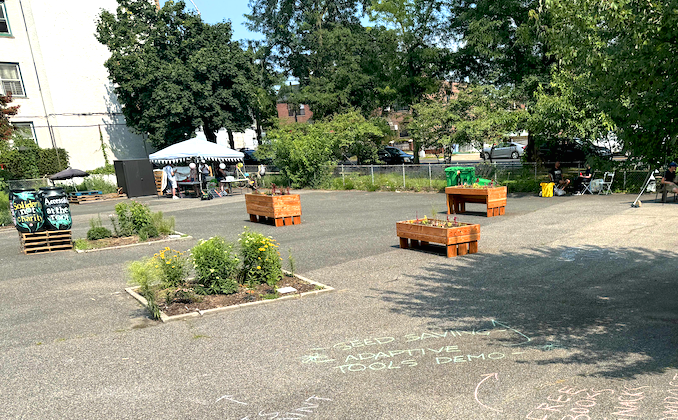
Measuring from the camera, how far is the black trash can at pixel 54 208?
1249cm

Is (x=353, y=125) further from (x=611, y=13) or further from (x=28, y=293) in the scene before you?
(x=611, y=13)

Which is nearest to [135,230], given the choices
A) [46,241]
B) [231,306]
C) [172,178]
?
[46,241]

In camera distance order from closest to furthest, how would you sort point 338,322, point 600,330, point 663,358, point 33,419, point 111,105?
point 33,419 < point 663,358 < point 600,330 < point 338,322 < point 111,105

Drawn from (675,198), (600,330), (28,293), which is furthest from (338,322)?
(675,198)

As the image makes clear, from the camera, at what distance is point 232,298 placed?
7578 millimetres

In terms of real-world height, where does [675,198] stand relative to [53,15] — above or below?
below

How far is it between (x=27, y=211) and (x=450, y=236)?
34.3 ft

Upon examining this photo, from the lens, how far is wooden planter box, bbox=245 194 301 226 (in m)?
14.6

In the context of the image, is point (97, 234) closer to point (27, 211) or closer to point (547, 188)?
point (27, 211)

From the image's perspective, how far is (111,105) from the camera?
36875 mm

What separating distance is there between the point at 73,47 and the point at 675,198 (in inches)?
1447

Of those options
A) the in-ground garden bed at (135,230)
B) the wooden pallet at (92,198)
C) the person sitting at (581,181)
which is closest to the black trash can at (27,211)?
the in-ground garden bed at (135,230)

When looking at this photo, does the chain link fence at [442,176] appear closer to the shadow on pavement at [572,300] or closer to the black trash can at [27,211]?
the shadow on pavement at [572,300]

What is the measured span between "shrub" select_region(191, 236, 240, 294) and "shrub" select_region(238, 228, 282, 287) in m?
0.25
